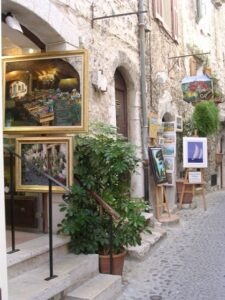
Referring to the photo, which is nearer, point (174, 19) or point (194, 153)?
point (194, 153)

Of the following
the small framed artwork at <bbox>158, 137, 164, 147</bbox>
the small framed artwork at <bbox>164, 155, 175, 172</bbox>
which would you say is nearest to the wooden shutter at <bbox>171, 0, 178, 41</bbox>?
the small framed artwork at <bbox>158, 137, 164, 147</bbox>

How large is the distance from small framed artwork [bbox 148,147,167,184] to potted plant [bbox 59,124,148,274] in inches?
110

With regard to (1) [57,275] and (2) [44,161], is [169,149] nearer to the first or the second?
(2) [44,161]

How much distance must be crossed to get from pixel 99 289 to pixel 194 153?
587 centimetres

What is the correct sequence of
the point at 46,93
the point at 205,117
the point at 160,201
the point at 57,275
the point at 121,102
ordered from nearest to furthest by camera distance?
1. the point at 57,275
2. the point at 46,93
3. the point at 121,102
4. the point at 160,201
5. the point at 205,117

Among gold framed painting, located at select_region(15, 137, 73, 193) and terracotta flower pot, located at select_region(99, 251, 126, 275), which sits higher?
gold framed painting, located at select_region(15, 137, 73, 193)

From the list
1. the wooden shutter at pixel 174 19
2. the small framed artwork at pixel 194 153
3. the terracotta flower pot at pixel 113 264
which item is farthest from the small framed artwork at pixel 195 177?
the terracotta flower pot at pixel 113 264

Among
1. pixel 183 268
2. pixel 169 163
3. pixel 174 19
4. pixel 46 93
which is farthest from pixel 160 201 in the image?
pixel 174 19

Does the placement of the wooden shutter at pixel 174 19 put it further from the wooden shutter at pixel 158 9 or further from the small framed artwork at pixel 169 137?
the small framed artwork at pixel 169 137

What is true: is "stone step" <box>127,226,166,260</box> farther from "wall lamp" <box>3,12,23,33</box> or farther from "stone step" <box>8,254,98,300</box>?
"wall lamp" <box>3,12,23,33</box>

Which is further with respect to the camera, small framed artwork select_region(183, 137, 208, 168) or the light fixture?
small framed artwork select_region(183, 137, 208, 168)

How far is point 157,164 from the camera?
8016 mm

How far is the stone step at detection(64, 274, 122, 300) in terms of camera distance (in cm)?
404

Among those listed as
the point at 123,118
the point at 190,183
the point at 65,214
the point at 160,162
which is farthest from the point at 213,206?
the point at 65,214
